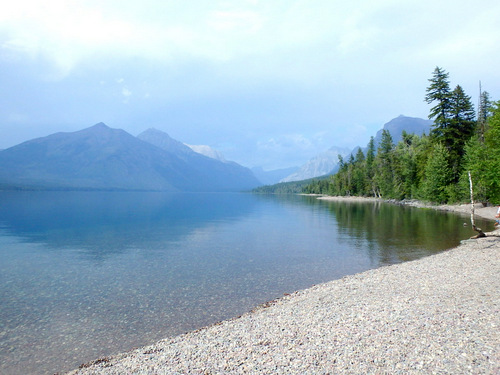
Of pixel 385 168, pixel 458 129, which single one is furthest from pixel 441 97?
pixel 385 168

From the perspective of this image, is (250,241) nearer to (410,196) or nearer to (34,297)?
(34,297)

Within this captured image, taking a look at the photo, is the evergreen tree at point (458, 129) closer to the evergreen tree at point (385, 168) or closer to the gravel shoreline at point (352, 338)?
the evergreen tree at point (385, 168)

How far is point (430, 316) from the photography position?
35.2ft

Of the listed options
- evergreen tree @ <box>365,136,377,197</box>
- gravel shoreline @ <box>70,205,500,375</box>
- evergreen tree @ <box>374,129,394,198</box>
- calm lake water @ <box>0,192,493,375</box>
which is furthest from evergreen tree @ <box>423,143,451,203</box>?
gravel shoreline @ <box>70,205,500,375</box>

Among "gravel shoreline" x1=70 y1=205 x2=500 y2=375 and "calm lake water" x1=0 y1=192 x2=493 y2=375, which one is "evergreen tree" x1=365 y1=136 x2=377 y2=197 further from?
"gravel shoreline" x1=70 y1=205 x2=500 y2=375

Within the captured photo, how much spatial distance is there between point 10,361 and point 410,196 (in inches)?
4772

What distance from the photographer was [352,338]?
31.0ft

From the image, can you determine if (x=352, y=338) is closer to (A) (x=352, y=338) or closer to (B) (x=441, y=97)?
(A) (x=352, y=338)

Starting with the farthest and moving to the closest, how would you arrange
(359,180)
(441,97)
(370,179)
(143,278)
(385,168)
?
(359,180) < (370,179) < (385,168) < (441,97) < (143,278)

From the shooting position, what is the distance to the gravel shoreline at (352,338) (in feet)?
26.0

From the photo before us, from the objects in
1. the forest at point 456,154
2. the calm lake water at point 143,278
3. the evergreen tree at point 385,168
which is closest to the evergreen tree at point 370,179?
the evergreen tree at point 385,168

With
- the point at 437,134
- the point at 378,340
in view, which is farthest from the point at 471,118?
the point at 378,340

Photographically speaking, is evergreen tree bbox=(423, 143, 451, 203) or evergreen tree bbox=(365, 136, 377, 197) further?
evergreen tree bbox=(365, 136, 377, 197)

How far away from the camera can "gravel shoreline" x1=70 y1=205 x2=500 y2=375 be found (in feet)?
26.0
